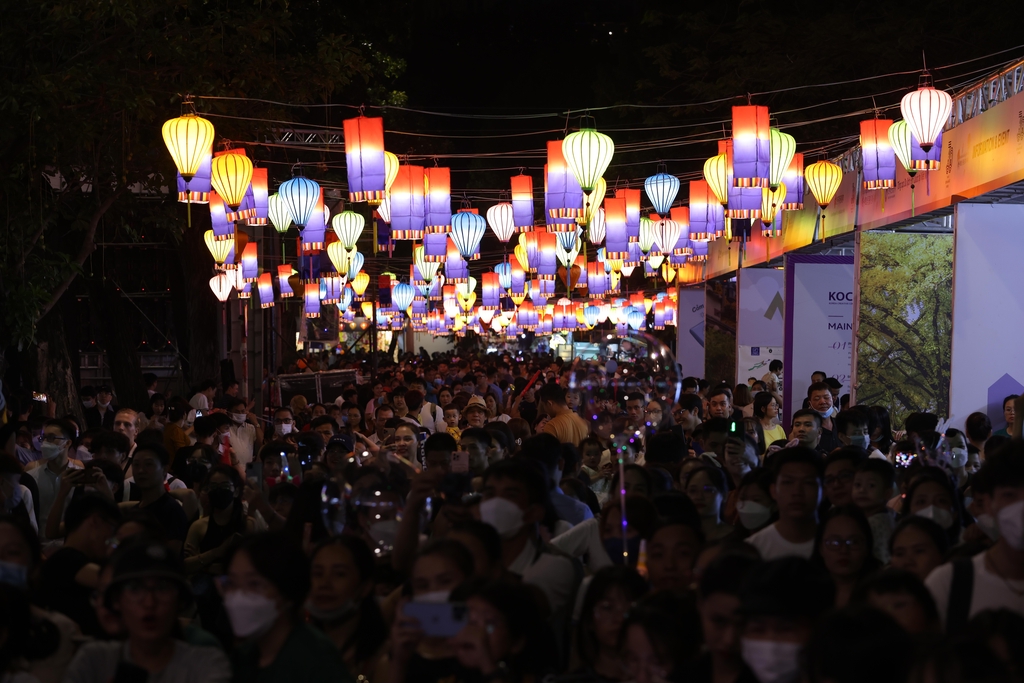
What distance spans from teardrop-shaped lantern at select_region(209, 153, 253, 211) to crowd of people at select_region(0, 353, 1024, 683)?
5840 mm

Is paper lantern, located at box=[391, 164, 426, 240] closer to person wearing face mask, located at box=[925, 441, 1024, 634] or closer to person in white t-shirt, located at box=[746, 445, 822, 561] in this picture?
person in white t-shirt, located at box=[746, 445, 822, 561]

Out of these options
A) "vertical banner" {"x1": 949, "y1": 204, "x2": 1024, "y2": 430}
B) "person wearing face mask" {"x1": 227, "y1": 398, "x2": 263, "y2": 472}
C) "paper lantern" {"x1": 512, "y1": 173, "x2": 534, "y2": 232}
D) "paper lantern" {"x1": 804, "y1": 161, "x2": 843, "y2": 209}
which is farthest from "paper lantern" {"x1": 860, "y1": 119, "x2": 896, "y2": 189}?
"person wearing face mask" {"x1": 227, "y1": 398, "x2": 263, "y2": 472}

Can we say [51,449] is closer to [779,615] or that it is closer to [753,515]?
[753,515]

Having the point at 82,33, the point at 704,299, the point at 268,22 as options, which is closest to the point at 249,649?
the point at 82,33

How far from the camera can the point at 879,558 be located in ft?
16.0

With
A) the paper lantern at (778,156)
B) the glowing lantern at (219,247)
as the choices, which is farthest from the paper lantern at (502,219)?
the paper lantern at (778,156)

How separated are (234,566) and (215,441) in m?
6.01

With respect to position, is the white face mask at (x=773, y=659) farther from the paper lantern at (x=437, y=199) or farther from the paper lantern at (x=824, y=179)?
the paper lantern at (x=824, y=179)

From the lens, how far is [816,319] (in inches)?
657

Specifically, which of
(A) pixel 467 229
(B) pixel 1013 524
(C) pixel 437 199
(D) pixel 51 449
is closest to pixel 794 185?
(C) pixel 437 199

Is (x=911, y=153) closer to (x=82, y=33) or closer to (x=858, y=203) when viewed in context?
(x=858, y=203)

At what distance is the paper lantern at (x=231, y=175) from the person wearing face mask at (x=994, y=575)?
968cm

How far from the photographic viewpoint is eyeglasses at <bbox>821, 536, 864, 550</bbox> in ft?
13.7

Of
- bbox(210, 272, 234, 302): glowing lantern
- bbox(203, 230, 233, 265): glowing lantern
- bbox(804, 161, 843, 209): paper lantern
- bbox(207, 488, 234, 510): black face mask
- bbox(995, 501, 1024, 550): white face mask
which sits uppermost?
bbox(804, 161, 843, 209): paper lantern
